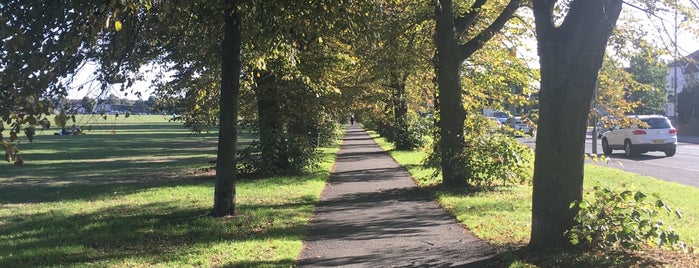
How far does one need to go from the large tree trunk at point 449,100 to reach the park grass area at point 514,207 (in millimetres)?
643

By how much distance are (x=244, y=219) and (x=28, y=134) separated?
22.0 feet

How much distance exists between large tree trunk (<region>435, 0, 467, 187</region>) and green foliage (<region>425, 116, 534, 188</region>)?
0.20 meters

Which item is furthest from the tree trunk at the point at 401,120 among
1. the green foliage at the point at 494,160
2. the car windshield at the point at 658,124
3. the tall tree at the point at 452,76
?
the green foliage at the point at 494,160

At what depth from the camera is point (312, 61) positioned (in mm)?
16266

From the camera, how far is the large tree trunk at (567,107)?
251 inches

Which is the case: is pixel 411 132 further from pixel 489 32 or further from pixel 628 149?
pixel 489 32

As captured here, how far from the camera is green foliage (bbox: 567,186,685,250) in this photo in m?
5.89

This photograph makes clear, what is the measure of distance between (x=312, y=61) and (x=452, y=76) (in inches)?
175

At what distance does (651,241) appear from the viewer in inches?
231

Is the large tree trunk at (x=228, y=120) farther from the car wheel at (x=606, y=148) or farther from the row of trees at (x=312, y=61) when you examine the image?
the car wheel at (x=606, y=148)

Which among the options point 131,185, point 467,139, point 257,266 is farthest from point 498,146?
point 131,185

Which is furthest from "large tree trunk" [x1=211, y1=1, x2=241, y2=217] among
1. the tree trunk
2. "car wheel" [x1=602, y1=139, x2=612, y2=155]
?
"car wheel" [x1=602, y1=139, x2=612, y2=155]

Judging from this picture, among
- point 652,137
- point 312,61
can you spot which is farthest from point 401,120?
point 312,61

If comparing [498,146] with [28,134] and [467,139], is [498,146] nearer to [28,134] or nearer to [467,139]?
[467,139]
